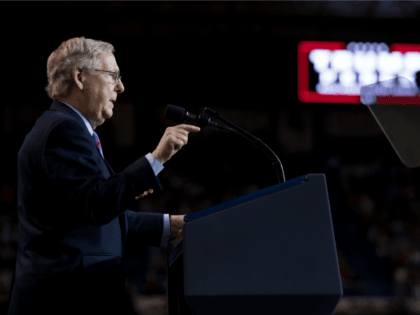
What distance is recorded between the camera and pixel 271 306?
0.85m

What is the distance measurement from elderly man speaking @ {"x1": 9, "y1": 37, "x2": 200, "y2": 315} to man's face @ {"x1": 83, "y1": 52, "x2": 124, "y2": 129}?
65mm

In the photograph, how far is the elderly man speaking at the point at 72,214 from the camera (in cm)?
96

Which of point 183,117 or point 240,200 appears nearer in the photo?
point 240,200

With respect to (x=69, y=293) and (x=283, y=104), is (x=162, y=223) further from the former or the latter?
(x=283, y=104)

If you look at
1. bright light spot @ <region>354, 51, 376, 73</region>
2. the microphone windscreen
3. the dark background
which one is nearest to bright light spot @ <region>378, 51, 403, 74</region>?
bright light spot @ <region>354, 51, 376, 73</region>

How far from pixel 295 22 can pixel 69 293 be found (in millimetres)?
4402

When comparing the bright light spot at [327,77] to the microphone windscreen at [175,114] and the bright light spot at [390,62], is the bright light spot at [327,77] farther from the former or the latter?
the microphone windscreen at [175,114]

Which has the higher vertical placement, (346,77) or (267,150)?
(267,150)

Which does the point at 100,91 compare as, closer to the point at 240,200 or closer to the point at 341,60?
the point at 240,200

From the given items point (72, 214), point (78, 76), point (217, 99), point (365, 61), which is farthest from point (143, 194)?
point (365, 61)

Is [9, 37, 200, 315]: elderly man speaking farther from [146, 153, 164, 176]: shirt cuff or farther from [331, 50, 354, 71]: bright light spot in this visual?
[331, 50, 354, 71]: bright light spot

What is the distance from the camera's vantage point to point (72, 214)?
1022 mm

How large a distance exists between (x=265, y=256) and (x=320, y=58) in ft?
12.9

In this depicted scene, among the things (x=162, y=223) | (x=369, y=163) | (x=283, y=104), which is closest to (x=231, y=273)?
(x=162, y=223)
